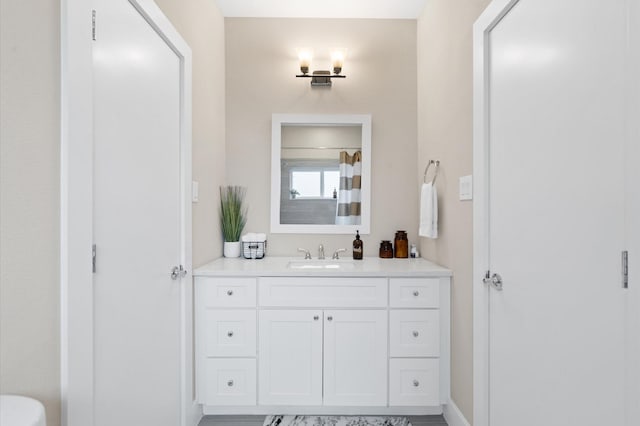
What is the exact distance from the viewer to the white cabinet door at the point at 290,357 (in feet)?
6.85

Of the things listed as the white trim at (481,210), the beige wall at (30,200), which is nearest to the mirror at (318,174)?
the white trim at (481,210)

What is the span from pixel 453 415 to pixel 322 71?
238cm

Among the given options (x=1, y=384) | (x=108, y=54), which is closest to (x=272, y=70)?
(x=108, y=54)

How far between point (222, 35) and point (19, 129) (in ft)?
6.91

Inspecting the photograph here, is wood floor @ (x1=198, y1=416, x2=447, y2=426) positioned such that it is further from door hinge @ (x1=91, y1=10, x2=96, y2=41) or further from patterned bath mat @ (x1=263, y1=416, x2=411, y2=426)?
door hinge @ (x1=91, y1=10, x2=96, y2=41)

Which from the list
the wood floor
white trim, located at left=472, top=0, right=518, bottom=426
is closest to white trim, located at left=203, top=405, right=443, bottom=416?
the wood floor

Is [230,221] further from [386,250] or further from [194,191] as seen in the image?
[386,250]

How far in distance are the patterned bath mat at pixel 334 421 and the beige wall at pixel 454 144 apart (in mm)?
388

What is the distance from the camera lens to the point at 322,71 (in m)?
2.71

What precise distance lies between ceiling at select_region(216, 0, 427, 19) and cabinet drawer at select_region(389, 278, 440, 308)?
1906 millimetres

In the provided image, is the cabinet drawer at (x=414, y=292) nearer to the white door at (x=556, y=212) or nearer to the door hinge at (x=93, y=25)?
the white door at (x=556, y=212)

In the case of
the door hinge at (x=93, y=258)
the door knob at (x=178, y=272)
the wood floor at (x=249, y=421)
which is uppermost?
the door hinge at (x=93, y=258)

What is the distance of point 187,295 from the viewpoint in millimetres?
1958

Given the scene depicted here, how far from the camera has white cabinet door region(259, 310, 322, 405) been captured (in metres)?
2.09
